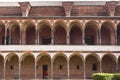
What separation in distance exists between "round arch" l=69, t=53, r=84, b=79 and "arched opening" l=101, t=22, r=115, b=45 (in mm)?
4011

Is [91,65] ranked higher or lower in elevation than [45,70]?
higher

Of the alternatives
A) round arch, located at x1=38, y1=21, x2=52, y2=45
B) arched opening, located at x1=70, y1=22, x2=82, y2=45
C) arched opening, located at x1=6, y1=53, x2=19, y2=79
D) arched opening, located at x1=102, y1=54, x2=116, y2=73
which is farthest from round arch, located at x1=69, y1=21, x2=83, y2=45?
arched opening, located at x1=6, y1=53, x2=19, y2=79

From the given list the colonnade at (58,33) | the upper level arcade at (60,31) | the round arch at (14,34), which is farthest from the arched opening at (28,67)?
the round arch at (14,34)

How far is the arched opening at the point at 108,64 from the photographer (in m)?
39.2

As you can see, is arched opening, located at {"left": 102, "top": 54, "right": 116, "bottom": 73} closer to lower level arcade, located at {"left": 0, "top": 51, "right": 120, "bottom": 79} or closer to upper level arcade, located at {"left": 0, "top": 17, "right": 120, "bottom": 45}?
lower level arcade, located at {"left": 0, "top": 51, "right": 120, "bottom": 79}

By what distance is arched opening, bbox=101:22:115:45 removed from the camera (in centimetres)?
3965

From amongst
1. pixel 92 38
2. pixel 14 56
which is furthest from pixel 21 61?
pixel 92 38

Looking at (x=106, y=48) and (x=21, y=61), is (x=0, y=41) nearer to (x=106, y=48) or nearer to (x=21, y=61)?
(x=21, y=61)

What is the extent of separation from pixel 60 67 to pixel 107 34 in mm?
7696

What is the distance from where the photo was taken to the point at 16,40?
4088 centimetres

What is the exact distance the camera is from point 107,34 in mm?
40562

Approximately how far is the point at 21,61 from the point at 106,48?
36.3ft

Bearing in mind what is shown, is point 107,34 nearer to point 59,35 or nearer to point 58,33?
point 59,35

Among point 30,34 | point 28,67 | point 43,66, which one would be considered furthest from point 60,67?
point 30,34
